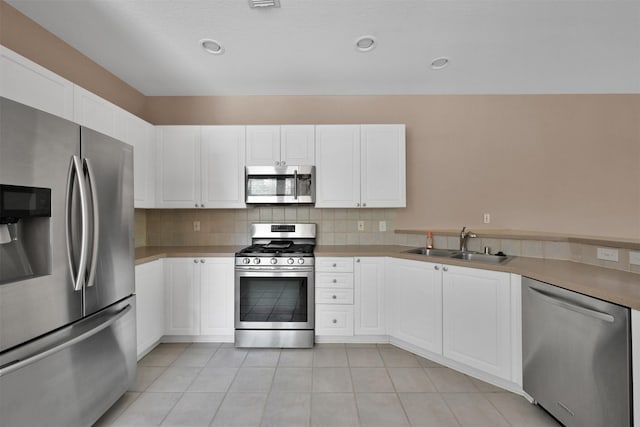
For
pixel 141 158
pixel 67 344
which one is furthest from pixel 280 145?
pixel 67 344

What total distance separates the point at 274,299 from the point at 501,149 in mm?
3040

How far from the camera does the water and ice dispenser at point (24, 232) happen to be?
1.15 m

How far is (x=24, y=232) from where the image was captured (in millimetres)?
1247

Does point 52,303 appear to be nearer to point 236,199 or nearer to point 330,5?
point 236,199

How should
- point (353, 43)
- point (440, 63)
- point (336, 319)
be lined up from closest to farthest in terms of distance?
point (353, 43) < point (440, 63) < point (336, 319)

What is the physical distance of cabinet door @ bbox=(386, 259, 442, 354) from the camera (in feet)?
7.64

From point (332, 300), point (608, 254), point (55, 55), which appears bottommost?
point (332, 300)

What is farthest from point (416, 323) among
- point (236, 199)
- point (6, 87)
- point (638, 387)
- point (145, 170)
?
point (6, 87)

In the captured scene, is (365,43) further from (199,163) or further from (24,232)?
(24,232)

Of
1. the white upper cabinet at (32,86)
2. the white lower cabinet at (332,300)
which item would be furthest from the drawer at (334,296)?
the white upper cabinet at (32,86)

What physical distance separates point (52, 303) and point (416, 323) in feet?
8.17

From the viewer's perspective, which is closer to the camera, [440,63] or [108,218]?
[108,218]

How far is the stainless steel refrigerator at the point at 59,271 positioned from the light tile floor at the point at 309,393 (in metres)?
0.39

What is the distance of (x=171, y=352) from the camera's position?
252 cm
